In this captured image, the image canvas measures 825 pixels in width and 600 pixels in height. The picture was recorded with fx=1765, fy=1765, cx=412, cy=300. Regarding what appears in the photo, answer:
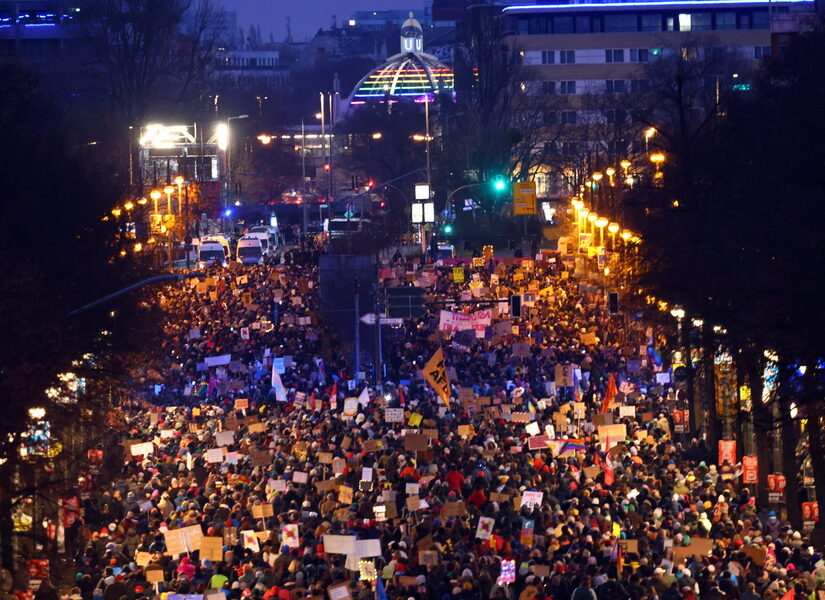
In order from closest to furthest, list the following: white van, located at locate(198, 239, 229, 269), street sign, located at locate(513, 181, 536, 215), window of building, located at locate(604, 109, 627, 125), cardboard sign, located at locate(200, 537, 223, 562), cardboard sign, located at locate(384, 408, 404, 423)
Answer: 1. cardboard sign, located at locate(200, 537, 223, 562)
2. cardboard sign, located at locate(384, 408, 404, 423)
3. street sign, located at locate(513, 181, 536, 215)
4. white van, located at locate(198, 239, 229, 269)
5. window of building, located at locate(604, 109, 627, 125)

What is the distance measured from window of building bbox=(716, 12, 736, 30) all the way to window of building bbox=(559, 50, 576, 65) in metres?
10.7

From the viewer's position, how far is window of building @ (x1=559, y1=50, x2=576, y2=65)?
120312 mm

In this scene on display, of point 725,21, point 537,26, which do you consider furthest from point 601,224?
point 725,21

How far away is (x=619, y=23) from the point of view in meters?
121

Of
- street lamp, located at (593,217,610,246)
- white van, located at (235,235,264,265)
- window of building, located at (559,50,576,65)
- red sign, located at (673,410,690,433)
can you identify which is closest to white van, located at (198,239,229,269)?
white van, located at (235,235,264,265)

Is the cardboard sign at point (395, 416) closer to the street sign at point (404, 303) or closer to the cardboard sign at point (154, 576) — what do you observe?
the cardboard sign at point (154, 576)

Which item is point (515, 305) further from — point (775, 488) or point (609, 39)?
point (609, 39)

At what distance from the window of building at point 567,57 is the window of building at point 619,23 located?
117 inches

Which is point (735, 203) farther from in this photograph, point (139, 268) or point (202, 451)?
point (139, 268)

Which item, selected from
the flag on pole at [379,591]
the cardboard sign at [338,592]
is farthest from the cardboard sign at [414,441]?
the cardboard sign at [338,592]

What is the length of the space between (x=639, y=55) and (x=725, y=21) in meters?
6.77

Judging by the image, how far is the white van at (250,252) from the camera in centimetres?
7407

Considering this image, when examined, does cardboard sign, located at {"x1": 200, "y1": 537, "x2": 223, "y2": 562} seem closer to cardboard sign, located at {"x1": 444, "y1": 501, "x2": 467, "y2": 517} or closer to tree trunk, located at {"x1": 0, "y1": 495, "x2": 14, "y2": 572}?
tree trunk, located at {"x1": 0, "y1": 495, "x2": 14, "y2": 572}

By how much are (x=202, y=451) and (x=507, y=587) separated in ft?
35.0
